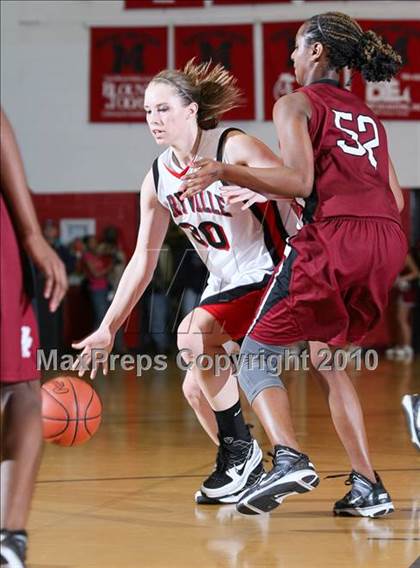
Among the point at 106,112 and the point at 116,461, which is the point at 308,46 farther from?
the point at 106,112

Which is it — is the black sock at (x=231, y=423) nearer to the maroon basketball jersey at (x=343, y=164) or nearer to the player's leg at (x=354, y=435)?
the player's leg at (x=354, y=435)

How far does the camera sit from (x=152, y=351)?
1509 centimetres

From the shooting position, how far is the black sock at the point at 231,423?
4.64m

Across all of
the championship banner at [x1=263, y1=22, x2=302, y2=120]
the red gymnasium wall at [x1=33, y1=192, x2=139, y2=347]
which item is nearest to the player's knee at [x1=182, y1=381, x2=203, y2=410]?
the red gymnasium wall at [x1=33, y1=192, x2=139, y2=347]

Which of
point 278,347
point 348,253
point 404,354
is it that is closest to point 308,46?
point 348,253

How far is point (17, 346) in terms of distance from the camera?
9.21 feet

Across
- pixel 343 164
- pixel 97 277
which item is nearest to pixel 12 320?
pixel 343 164

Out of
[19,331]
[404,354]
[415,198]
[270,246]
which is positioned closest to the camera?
[19,331]

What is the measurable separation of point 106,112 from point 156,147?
897 millimetres

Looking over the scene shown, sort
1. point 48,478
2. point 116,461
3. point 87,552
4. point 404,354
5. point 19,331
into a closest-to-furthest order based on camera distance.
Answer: point 19,331 → point 87,552 → point 48,478 → point 116,461 → point 404,354

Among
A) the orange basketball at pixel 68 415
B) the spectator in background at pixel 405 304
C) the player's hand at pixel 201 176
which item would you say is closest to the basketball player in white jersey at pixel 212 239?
the orange basketball at pixel 68 415

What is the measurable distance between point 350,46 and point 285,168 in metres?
0.68

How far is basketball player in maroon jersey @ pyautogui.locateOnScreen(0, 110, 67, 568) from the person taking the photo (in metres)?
2.80

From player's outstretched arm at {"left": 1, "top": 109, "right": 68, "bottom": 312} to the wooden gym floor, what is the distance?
42.2 inches
